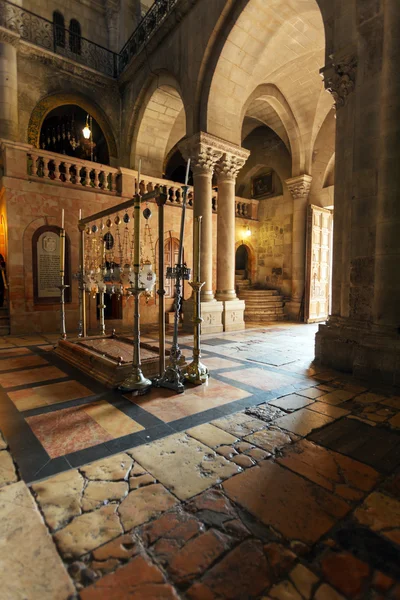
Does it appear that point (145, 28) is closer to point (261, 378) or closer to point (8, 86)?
point (8, 86)

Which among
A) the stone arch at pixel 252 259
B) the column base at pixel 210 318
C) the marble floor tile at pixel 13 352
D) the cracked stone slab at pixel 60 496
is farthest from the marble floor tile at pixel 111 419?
the stone arch at pixel 252 259

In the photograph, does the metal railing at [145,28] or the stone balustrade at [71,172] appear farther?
the metal railing at [145,28]

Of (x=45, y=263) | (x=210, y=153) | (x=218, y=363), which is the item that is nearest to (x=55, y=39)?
(x=210, y=153)

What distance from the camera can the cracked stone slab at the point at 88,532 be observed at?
1574mm

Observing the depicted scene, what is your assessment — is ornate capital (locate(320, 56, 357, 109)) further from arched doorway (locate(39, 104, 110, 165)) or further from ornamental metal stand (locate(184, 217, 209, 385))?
arched doorway (locate(39, 104, 110, 165))

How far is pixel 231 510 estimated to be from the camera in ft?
6.07

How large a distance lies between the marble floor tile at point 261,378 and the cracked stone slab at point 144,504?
2268mm

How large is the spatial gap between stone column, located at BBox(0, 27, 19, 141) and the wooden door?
9.59m

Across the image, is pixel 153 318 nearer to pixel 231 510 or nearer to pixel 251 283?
pixel 251 283

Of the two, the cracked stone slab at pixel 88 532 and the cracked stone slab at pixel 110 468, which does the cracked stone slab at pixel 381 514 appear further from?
the cracked stone slab at pixel 110 468

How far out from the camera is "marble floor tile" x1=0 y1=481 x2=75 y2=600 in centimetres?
135

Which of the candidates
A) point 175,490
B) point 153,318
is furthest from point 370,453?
point 153,318

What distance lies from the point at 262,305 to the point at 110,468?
33.5ft

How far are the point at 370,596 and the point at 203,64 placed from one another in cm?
972
